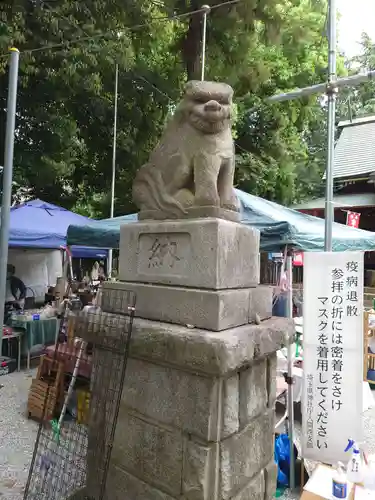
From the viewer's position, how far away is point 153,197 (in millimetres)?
2746

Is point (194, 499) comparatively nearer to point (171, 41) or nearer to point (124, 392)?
point (124, 392)

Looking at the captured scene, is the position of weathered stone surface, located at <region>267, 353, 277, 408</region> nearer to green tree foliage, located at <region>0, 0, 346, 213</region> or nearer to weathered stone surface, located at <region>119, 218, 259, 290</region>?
weathered stone surface, located at <region>119, 218, 259, 290</region>

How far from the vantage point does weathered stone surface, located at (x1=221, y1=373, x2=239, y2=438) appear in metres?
2.17

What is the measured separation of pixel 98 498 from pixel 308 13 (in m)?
12.0

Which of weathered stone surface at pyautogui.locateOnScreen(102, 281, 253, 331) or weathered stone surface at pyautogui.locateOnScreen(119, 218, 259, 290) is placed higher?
weathered stone surface at pyautogui.locateOnScreen(119, 218, 259, 290)

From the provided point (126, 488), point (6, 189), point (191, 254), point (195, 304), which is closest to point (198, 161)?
point (191, 254)

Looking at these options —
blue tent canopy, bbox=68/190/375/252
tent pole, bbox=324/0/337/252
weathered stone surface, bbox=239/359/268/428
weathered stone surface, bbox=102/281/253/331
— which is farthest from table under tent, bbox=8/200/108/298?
weathered stone surface, bbox=239/359/268/428

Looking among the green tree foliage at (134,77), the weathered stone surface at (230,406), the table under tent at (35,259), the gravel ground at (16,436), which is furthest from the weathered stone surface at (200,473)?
the green tree foliage at (134,77)

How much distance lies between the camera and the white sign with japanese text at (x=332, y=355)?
10.4ft

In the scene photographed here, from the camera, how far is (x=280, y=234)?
4.82m

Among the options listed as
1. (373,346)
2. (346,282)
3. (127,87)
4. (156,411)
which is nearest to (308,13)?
(127,87)

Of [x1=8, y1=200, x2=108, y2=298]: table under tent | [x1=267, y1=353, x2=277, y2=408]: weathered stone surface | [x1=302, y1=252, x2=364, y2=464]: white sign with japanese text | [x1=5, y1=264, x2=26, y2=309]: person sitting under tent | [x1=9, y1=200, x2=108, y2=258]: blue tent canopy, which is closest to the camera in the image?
[x1=267, y1=353, x2=277, y2=408]: weathered stone surface

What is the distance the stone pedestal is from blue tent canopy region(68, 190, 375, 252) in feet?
7.38

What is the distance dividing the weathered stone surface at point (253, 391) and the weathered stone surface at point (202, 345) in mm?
165
